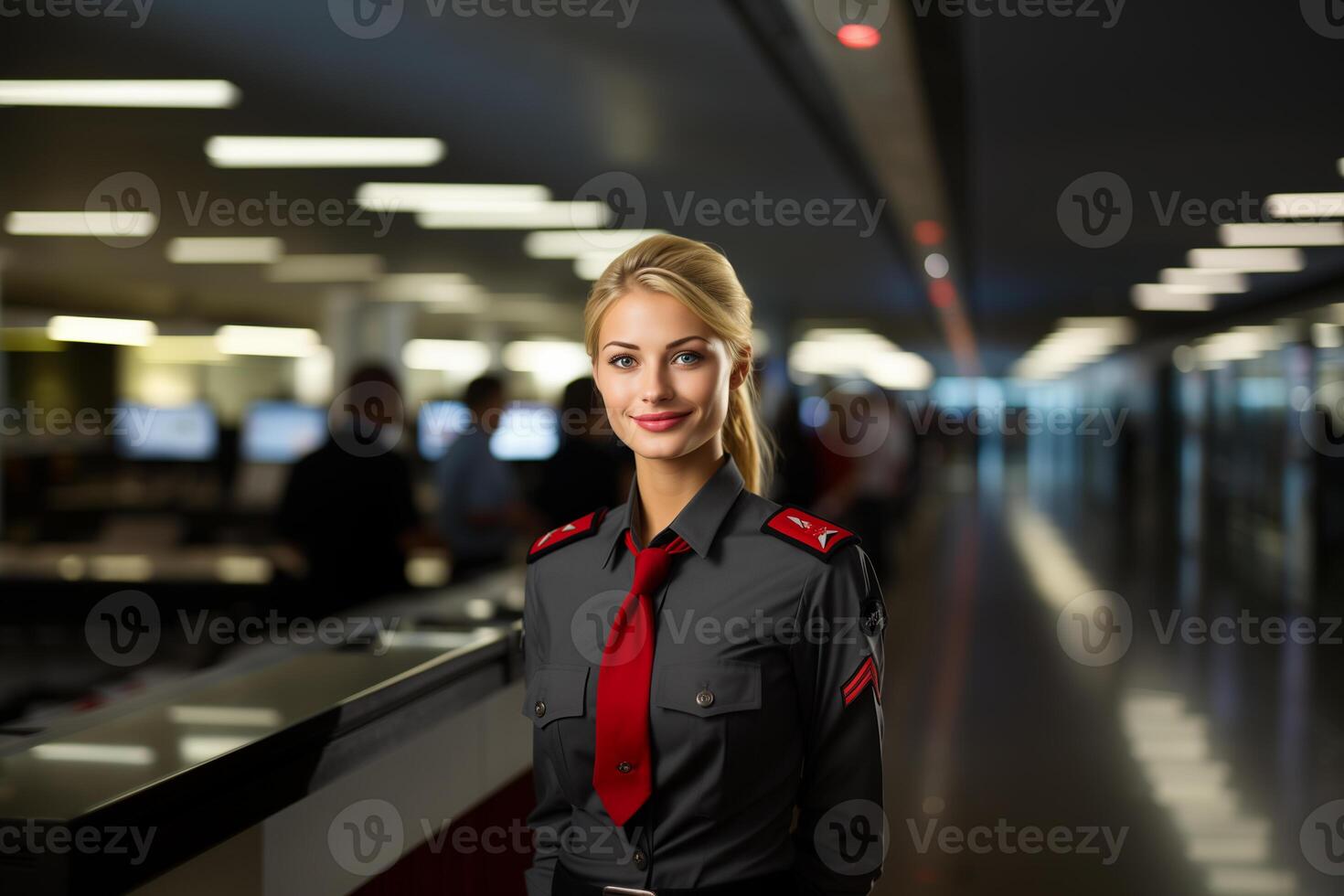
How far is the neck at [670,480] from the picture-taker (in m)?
1.56

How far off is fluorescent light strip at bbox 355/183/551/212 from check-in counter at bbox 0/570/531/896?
462 centimetres

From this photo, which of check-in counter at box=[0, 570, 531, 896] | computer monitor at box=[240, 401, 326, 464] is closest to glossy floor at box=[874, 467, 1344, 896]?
check-in counter at box=[0, 570, 531, 896]

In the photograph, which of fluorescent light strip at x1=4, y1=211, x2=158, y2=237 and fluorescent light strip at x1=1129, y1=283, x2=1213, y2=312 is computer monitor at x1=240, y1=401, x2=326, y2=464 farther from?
fluorescent light strip at x1=1129, y1=283, x2=1213, y2=312

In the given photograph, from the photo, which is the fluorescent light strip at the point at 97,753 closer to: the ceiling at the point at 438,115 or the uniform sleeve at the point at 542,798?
the uniform sleeve at the point at 542,798

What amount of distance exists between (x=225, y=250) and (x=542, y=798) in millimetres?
8905

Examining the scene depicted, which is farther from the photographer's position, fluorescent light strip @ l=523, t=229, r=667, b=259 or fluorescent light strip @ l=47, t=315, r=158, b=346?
fluorescent light strip @ l=47, t=315, r=158, b=346

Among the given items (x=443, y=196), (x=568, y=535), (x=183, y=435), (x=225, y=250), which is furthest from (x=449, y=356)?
(x=568, y=535)

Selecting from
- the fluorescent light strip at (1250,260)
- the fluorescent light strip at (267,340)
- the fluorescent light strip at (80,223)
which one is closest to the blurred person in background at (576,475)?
the fluorescent light strip at (80,223)

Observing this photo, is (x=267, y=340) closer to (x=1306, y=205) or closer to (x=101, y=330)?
(x=101, y=330)

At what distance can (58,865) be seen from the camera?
144 cm

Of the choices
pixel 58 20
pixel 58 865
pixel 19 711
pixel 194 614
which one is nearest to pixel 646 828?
pixel 58 865

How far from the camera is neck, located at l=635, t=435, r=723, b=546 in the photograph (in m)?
1.56

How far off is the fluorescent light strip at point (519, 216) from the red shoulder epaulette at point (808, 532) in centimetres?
650

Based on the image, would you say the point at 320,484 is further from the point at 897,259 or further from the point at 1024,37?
the point at 897,259
